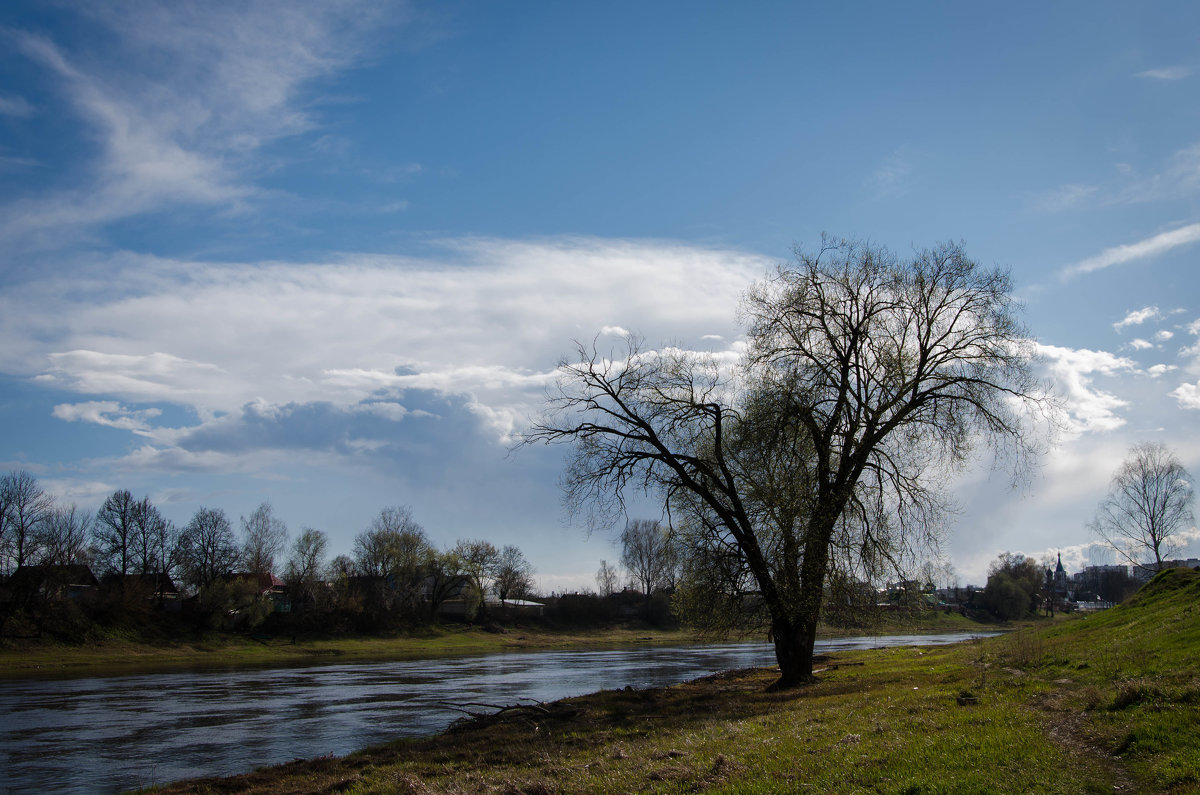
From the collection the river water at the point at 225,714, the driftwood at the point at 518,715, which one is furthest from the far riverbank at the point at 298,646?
the driftwood at the point at 518,715

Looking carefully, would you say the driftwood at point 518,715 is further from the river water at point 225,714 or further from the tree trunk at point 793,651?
the tree trunk at point 793,651

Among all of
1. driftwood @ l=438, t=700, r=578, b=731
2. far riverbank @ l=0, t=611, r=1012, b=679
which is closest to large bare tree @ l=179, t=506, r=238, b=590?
far riverbank @ l=0, t=611, r=1012, b=679

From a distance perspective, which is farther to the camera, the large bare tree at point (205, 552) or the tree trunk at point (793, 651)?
the large bare tree at point (205, 552)

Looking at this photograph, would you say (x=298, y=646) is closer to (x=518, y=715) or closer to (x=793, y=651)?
(x=518, y=715)

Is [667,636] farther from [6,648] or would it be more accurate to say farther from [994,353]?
[994,353]

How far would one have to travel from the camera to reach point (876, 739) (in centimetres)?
1187

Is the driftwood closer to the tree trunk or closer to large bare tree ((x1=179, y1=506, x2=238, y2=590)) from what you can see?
the tree trunk

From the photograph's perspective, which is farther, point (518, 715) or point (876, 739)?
point (518, 715)

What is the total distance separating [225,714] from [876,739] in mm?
27462

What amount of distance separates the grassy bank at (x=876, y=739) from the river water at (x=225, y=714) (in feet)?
14.3

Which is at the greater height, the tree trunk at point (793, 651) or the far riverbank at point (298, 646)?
the tree trunk at point (793, 651)

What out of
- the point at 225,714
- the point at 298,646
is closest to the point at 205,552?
the point at 298,646

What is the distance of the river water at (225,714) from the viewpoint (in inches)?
769

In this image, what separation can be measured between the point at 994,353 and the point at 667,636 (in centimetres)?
8763
